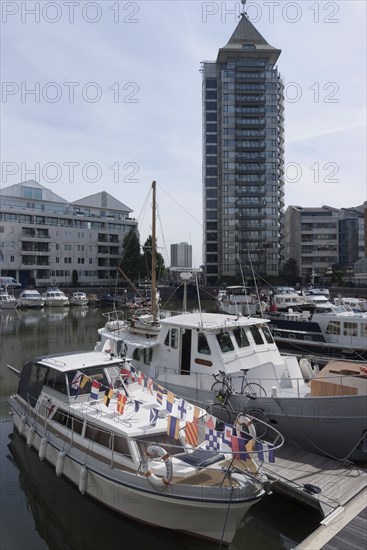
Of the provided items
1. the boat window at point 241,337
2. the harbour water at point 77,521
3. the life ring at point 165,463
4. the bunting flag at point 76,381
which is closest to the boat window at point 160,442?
the life ring at point 165,463

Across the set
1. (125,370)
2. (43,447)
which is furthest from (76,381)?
(43,447)

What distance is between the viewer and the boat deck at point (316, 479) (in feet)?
26.7

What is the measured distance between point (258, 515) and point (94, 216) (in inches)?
3062

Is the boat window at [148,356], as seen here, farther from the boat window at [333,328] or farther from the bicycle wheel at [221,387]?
the boat window at [333,328]

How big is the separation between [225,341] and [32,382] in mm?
5557

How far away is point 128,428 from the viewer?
8.41 meters

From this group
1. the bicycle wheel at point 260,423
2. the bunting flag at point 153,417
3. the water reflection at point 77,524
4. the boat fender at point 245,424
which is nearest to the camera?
the water reflection at point 77,524

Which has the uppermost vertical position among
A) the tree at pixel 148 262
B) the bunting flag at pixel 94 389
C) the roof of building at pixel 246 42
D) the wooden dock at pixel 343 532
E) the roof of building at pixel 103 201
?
the roof of building at pixel 246 42

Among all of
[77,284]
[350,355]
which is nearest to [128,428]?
[350,355]

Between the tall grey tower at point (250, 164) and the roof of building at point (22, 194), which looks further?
the tall grey tower at point (250, 164)

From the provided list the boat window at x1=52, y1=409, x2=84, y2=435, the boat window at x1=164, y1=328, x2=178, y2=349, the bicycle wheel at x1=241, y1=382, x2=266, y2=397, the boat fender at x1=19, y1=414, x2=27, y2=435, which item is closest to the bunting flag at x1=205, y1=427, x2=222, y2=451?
the boat window at x1=52, y1=409, x2=84, y2=435

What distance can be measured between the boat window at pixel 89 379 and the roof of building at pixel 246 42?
274 feet

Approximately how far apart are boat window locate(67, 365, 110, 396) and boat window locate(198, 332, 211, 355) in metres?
3.06

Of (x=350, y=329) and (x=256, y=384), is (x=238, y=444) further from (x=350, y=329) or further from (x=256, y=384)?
(x=350, y=329)
